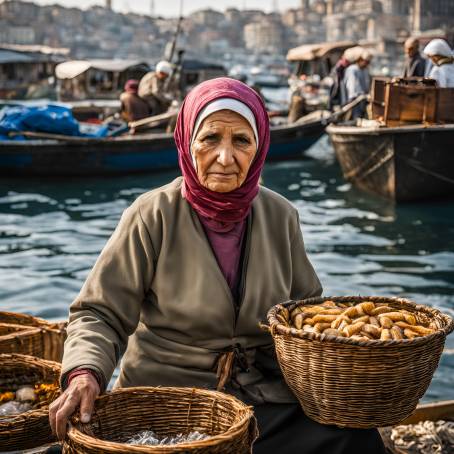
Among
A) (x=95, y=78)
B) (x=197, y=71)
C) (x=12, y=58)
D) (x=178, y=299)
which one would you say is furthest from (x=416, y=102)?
(x=12, y=58)

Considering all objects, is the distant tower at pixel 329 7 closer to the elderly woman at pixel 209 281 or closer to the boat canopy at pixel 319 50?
the boat canopy at pixel 319 50

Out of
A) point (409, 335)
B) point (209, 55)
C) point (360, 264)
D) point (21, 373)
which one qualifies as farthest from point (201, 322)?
point (209, 55)

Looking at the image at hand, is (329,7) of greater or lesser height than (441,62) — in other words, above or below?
above

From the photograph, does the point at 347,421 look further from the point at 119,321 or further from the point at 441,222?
the point at 441,222

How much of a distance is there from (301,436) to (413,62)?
10.6 meters

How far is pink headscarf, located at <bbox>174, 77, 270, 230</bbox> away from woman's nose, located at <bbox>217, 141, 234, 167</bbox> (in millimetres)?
94

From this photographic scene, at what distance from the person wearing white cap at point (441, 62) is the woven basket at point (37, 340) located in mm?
7613

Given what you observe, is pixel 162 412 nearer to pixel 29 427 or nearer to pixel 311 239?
pixel 29 427

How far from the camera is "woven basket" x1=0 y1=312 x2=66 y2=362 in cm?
349

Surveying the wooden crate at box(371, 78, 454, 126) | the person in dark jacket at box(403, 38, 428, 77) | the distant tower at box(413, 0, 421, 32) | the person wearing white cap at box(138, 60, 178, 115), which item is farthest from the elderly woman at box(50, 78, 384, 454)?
the distant tower at box(413, 0, 421, 32)

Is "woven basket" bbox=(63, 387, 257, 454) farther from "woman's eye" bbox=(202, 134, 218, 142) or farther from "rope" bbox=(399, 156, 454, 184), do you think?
"rope" bbox=(399, 156, 454, 184)

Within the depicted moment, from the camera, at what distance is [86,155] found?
1245cm

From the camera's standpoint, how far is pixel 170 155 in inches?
517

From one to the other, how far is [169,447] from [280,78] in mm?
80758
